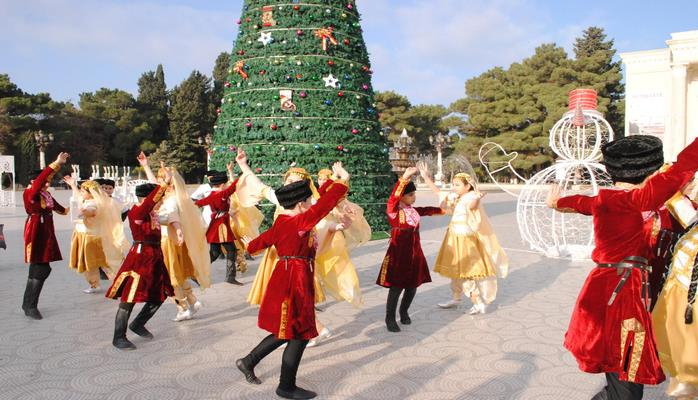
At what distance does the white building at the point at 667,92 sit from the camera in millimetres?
27672

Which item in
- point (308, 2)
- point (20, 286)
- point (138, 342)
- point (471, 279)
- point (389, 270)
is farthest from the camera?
point (308, 2)

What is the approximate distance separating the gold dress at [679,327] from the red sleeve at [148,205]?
159 inches

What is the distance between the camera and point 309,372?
436 cm

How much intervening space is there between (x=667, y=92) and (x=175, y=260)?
32.3 m

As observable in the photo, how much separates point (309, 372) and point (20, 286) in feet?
17.8

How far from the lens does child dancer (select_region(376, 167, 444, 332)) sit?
5500 mm

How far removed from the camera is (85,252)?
22.6 ft

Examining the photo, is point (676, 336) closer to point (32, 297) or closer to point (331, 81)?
point (32, 297)

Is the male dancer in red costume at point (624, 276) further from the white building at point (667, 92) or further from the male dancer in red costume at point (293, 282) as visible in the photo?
the white building at point (667, 92)

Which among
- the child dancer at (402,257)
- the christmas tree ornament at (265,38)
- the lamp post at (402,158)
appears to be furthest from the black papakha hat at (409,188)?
the christmas tree ornament at (265,38)

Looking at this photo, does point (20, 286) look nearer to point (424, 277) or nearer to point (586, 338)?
point (424, 277)

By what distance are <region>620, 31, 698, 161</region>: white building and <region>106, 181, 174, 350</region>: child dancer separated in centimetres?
2807

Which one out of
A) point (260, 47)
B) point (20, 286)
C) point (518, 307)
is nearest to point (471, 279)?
point (518, 307)

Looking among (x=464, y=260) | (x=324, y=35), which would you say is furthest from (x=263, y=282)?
(x=324, y=35)
